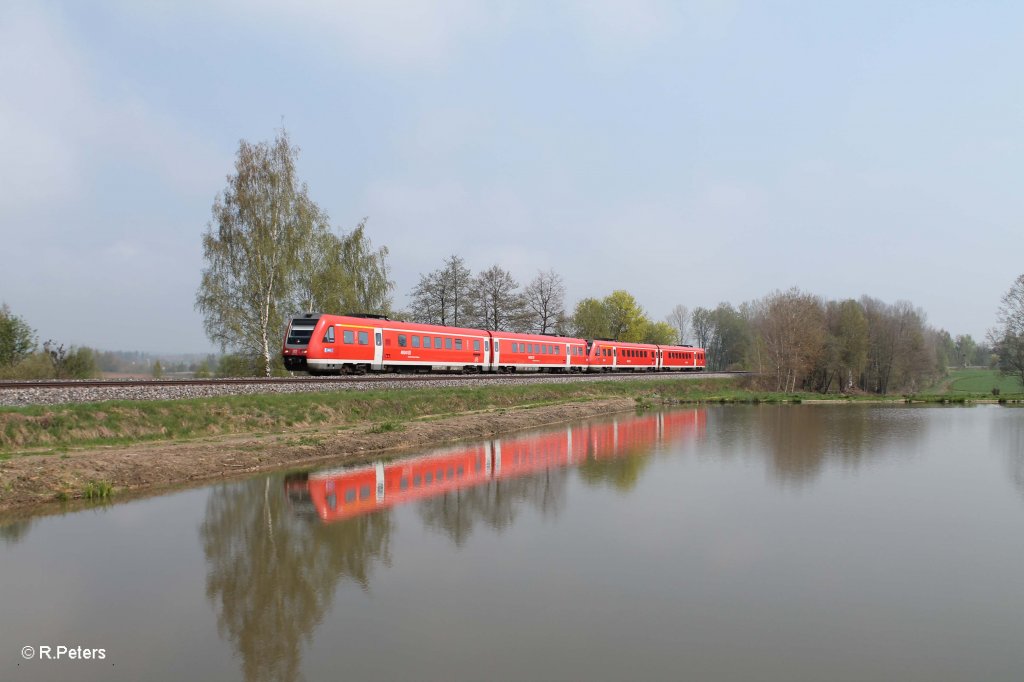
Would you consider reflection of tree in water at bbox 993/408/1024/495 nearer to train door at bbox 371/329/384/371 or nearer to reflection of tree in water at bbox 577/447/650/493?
reflection of tree in water at bbox 577/447/650/493

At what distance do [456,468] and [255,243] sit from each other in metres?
26.3

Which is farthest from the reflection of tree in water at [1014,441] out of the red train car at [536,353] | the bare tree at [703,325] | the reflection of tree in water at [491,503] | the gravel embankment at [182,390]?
the bare tree at [703,325]

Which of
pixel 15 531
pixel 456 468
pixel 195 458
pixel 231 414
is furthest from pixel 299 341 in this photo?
pixel 15 531

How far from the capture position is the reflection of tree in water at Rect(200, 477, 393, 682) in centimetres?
709

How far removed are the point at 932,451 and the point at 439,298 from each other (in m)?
48.5

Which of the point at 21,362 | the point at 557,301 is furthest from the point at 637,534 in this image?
the point at 557,301

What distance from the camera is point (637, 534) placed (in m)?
11.4

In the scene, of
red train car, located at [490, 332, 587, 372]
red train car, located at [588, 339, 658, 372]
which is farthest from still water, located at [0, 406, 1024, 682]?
red train car, located at [588, 339, 658, 372]

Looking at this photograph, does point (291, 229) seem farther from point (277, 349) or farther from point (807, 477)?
point (807, 477)

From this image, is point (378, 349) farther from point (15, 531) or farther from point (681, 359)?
point (681, 359)

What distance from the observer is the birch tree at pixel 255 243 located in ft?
128
